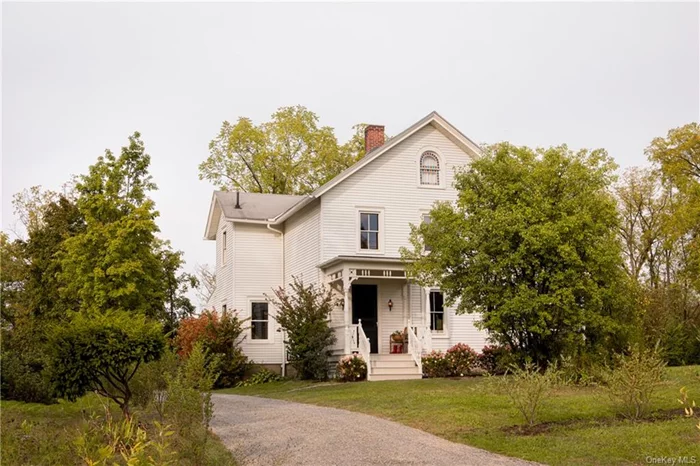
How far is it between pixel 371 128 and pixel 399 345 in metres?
8.90

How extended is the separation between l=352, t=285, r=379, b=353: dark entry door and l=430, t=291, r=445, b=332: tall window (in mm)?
1934

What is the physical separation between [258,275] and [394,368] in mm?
8572

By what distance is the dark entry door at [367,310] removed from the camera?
1044 inches

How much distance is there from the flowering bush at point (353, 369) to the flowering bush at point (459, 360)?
252 centimetres

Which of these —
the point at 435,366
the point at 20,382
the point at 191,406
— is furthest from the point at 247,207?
the point at 191,406

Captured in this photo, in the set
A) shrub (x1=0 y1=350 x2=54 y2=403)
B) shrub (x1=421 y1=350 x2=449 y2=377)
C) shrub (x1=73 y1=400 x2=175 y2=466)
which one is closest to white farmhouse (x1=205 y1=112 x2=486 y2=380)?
shrub (x1=421 y1=350 x2=449 y2=377)

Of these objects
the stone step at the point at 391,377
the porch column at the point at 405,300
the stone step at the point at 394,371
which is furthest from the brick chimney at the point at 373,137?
the stone step at the point at 391,377

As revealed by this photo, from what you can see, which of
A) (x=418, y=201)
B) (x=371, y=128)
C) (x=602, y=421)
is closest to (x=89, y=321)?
(x=602, y=421)

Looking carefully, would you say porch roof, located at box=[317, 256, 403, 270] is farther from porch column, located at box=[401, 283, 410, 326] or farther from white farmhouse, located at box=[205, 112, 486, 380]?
porch column, located at box=[401, 283, 410, 326]

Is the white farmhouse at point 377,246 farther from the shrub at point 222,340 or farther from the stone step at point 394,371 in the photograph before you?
the shrub at point 222,340

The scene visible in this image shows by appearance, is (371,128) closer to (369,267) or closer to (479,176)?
(369,267)

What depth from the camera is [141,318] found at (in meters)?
13.0

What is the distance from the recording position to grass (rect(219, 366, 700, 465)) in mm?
10461

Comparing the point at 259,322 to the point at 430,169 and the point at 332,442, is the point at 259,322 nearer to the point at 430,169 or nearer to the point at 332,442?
the point at 430,169
